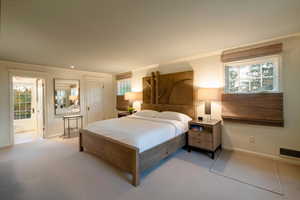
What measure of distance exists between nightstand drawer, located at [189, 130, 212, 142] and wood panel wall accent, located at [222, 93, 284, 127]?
691mm

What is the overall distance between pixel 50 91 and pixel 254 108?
5852 millimetres

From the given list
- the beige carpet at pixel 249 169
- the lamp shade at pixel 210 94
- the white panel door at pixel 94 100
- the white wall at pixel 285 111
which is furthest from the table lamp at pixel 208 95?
the white panel door at pixel 94 100

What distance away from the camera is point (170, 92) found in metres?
4.06

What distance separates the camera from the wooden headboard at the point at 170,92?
3.67 m

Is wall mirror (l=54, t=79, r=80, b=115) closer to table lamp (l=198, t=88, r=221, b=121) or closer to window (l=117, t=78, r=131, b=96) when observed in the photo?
window (l=117, t=78, r=131, b=96)

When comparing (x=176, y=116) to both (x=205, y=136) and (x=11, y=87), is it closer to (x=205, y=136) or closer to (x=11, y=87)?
(x=205, y=136)

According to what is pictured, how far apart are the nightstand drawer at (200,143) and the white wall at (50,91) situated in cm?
425

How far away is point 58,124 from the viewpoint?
4.67m

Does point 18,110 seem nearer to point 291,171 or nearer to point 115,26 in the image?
point 115,26

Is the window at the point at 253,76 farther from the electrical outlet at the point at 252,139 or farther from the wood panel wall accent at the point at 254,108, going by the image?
the electrical outlet at the point at 252,139

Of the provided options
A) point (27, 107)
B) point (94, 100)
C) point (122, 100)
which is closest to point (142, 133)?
point (122, 100)

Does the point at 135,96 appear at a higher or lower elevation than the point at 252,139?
higher

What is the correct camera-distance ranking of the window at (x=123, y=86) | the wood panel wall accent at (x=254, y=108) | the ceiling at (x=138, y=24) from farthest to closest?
the window at (x=123, y=86)
the wood panel wall accent at (x=254, y=108)
the ceiling at (x=138, y=24)

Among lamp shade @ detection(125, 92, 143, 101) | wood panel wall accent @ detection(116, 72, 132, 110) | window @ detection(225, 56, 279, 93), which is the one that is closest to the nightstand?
window @ detection(225, 56, 279, 93)
